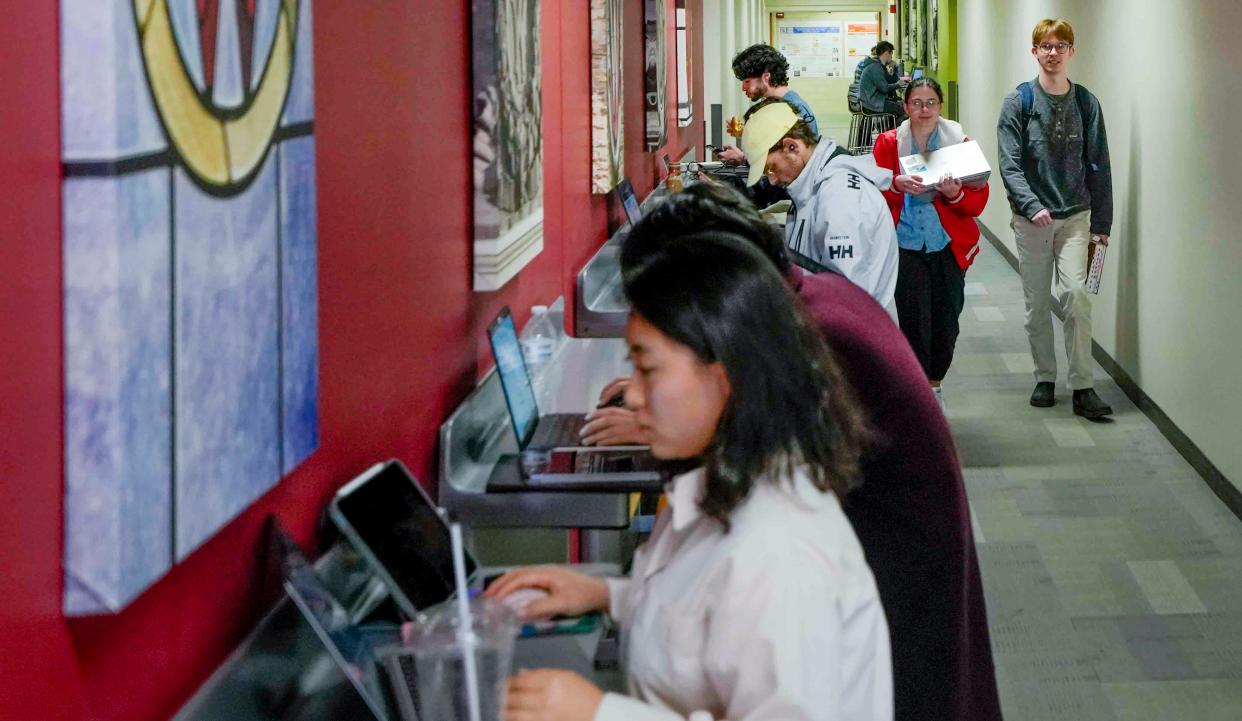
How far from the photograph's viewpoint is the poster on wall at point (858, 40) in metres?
28.0

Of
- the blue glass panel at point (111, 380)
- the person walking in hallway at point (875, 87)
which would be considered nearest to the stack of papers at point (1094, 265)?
the blue glass panel at point (111, 380)

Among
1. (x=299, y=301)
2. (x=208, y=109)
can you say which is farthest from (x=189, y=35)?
(x=299, y=301)

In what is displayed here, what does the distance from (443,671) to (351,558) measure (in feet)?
2.06

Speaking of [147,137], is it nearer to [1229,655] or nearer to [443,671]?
[443,671]

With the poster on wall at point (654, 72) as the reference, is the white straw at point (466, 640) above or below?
below

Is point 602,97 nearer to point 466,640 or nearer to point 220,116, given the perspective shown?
point 220,116

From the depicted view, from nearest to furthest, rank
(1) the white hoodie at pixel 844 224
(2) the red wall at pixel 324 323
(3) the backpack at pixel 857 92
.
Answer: (2) the red wall at pixel 324 323 → (1) the white hoodie at pixel 844 224 → (3) the backpack at pixel 857 92

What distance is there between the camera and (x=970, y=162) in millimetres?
6117

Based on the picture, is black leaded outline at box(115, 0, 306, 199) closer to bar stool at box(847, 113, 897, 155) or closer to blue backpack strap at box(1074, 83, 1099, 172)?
blue backpack strap at box(1074, 83, 1099, 172)

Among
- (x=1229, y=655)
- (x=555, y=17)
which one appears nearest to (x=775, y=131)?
(x=555, y=17)

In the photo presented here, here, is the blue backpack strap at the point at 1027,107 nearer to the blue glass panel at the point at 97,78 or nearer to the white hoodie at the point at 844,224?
the white hoodie at the point at 844,224

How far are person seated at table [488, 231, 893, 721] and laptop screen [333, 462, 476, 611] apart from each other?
18.4 inches

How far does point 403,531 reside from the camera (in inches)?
81.0

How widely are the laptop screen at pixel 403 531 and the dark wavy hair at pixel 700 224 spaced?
0.50 meters
